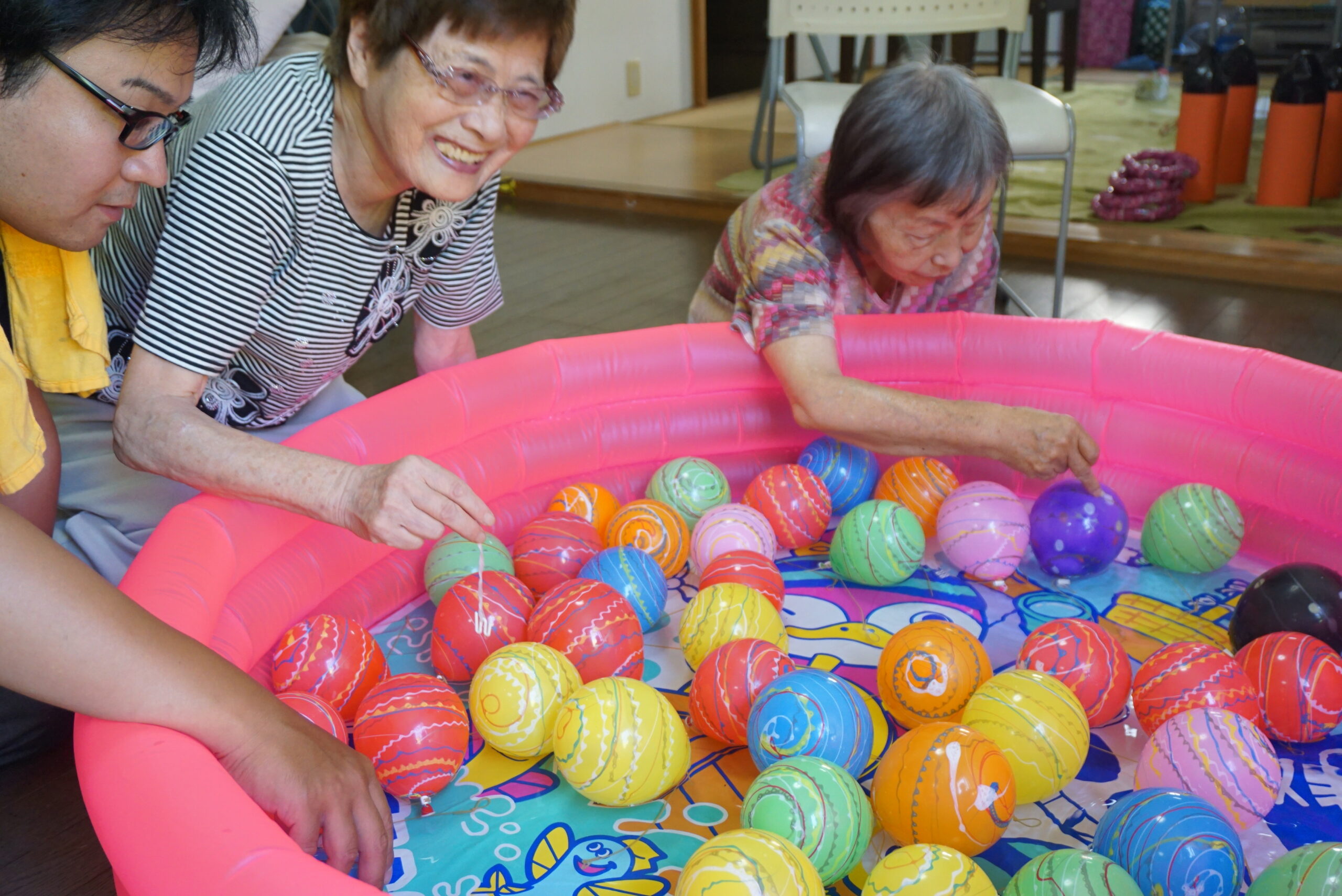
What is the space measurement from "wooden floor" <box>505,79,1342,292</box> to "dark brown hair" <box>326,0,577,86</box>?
3.16 metres

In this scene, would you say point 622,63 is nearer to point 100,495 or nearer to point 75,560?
point 100,495

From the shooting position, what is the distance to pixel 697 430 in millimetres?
2225

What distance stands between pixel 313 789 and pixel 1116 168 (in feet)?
16.6

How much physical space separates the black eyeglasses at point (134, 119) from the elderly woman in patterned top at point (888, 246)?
3.68ft

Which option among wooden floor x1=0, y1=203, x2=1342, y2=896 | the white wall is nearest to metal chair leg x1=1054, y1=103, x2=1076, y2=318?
wooden floor x1=0, y1=203, x2=1342, y2=896

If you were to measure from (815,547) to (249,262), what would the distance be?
3.74ft

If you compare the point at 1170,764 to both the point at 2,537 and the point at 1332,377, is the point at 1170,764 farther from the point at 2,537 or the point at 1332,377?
the point at 2,537

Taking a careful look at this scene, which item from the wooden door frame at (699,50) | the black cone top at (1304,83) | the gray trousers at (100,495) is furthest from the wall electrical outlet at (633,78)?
the gray trousers at (100,495)

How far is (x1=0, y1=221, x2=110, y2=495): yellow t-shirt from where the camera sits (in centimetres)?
136

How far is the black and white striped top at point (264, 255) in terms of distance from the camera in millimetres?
1471

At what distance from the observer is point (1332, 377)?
6.11 feet

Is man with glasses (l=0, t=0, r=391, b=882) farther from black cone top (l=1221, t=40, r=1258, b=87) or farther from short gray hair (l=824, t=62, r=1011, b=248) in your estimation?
black cone top (l=1221, t=40, r=1258, b=87)

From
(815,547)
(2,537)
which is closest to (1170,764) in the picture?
(815,547)

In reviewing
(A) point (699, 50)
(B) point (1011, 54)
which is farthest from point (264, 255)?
(A) point (699, 50)
